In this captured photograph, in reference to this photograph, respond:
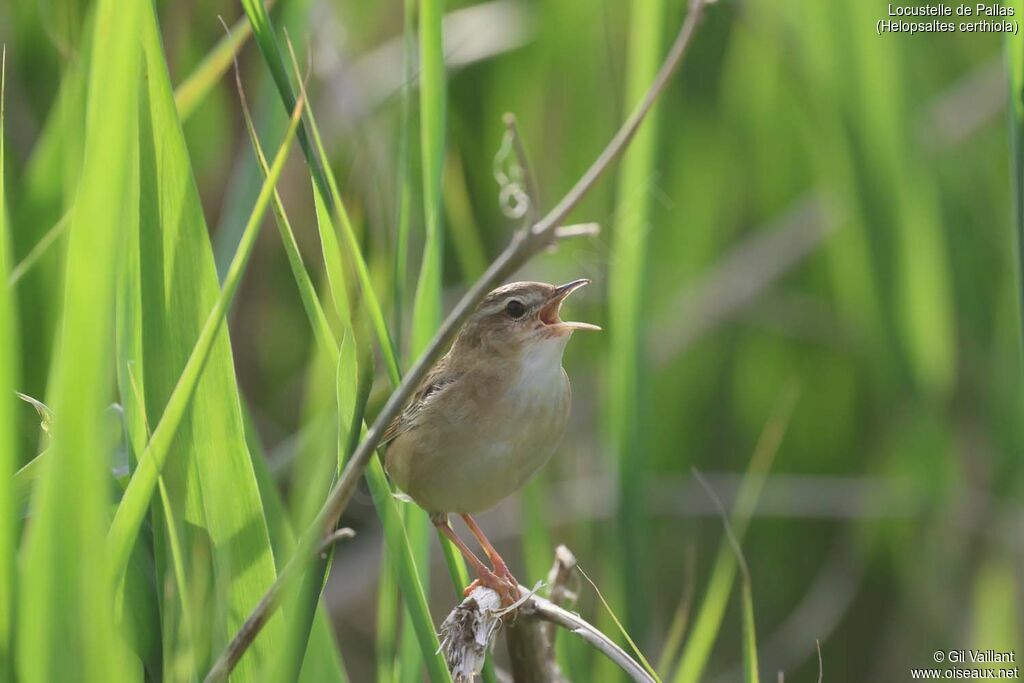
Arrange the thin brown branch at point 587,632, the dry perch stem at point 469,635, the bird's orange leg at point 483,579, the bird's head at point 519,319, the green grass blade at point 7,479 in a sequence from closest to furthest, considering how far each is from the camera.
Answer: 1. the green grass blade at point 7,479
2. the thin brown branch at point 587,632
3. the dry perch stem at point 469,635
4. the bird's orange leg at point 483,579
5. the bird's head at point 519,319

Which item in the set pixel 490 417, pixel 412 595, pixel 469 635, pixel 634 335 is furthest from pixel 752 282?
pixel 412 595

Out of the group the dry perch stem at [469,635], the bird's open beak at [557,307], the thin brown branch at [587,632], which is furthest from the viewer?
the bird's open beak at [557,307]

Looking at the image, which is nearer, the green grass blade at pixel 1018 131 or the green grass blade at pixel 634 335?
the green grass blade at pixel 1018 131

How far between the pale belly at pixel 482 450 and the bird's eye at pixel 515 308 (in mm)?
233

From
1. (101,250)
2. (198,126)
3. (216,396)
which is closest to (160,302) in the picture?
(216,396)

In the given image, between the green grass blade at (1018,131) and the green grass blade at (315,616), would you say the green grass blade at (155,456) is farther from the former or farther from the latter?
the green grass blade at (1018,131)

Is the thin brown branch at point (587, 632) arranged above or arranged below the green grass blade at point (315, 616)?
below

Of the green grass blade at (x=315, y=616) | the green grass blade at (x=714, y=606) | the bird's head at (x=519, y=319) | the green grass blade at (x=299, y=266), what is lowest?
the green grass blade at (x=714, y=606)

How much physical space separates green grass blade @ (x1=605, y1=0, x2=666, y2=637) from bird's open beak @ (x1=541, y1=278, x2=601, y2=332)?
0.13 meters

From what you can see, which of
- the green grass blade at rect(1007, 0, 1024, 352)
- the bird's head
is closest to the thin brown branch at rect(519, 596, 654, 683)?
the bird's head

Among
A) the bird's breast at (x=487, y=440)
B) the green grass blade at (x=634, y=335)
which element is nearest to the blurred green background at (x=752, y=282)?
the green grass blade at (x=634, y=335)

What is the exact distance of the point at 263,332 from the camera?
14.2ft

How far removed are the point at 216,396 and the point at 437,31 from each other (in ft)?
2.36

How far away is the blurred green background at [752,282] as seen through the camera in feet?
11.5
